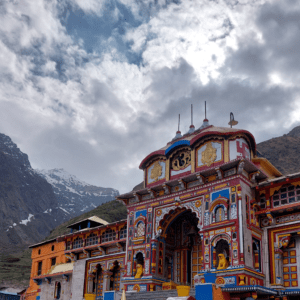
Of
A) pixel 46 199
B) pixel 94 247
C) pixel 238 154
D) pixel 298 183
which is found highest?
pixel 46 199

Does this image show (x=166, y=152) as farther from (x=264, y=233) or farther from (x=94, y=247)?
(x=94, y=247)

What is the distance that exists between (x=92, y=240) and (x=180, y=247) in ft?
30.8

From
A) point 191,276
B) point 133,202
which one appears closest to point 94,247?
point 133,202

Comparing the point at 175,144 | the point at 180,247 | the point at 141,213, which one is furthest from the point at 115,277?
the point at 175,144

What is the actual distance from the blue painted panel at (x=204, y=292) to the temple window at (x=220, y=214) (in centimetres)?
515

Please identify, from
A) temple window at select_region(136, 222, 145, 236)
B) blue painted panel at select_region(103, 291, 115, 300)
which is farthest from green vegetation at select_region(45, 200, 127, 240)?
blue painted panel at select_region(103, 291, 115, 300)

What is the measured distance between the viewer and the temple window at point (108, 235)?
31469mm

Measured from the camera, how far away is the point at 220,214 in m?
22.7

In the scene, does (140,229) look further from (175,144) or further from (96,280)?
(96,280)

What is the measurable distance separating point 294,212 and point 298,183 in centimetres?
169

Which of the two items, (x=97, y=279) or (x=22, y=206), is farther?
(x=22, y=206)

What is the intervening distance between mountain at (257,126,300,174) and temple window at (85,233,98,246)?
62500 mm

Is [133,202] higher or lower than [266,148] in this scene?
lower

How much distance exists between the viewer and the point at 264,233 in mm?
22906
